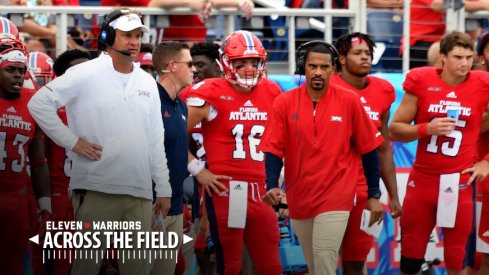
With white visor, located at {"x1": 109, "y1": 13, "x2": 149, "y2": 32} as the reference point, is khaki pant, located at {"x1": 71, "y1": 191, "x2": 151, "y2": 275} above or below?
below

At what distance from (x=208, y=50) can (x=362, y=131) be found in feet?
7.33

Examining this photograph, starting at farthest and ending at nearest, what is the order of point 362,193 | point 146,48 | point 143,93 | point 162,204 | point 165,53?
→ point 146,48, point 362,193, point 165,53, point 162,204, point 143,93

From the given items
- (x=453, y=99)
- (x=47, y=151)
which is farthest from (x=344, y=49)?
(x=47, y=151)

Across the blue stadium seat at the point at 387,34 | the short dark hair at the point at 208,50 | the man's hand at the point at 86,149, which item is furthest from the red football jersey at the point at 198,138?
the blue stadium seat at the point at 387,34

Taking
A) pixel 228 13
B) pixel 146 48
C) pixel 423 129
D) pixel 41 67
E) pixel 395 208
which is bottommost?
pixel 395 208

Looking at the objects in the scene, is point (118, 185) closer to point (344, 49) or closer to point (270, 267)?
point (270, 267)

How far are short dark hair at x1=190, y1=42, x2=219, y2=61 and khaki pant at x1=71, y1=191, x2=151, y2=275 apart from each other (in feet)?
8.77

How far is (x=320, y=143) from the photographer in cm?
909

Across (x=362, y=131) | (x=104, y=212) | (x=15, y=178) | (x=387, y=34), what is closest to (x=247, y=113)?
(x=362, y=131)

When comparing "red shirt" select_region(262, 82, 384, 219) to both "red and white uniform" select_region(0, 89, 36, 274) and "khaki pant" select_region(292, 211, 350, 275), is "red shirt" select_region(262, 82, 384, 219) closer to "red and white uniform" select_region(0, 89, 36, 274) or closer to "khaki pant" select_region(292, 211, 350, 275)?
"khaki pant" select_region(292, 211, 350, 275)

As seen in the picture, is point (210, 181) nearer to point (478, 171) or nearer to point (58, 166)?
point (58, 166)

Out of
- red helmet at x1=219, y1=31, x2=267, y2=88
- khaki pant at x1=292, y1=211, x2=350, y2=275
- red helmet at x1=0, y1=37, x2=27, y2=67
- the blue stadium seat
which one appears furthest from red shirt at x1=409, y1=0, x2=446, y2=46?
red helmet at x1=0, y1=37, x2=27, y2=67

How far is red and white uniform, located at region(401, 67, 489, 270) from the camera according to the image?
10141 mm

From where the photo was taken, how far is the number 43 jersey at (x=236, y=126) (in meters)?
10.0
